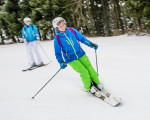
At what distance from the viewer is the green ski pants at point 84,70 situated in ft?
11.0

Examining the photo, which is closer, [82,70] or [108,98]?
[108,98]

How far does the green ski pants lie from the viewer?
3363 mm

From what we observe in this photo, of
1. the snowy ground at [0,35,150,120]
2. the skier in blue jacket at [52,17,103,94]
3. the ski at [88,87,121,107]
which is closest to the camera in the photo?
the snowy ground at [0,35,150,120]

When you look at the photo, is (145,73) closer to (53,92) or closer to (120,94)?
(120,94)

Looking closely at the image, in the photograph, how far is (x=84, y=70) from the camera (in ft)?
11.0

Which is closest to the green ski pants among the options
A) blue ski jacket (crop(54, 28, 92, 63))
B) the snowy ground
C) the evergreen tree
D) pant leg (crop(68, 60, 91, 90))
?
pant leg (crop(68, 60, 91, 90))

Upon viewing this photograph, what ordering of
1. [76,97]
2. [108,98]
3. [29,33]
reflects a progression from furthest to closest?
[29,33], [76,97], [108,98]

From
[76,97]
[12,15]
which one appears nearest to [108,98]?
[76,97]

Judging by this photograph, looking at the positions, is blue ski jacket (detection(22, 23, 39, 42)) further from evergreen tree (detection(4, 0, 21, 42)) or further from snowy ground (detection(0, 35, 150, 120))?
evergreen tree (detection(4, 0, 21, 42))

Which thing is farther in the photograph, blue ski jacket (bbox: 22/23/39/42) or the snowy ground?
blue ski jacket (bbox: 22/23/39/42)

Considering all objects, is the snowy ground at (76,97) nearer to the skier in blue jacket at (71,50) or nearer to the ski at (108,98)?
the ski at (108,98)

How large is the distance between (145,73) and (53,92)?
2.78m

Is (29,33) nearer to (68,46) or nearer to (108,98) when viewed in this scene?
(68,46)

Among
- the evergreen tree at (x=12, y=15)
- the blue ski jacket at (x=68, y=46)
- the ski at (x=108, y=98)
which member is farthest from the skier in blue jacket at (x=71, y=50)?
the evergreen tree at (x=12, y=15)
